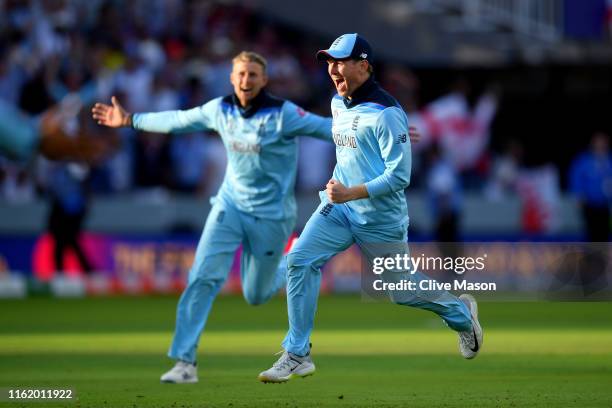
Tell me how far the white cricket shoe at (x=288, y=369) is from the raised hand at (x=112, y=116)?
2.38 metres

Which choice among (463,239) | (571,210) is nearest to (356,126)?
(463,239)

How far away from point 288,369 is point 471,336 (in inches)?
56.5

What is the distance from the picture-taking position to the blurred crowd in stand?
20.6m

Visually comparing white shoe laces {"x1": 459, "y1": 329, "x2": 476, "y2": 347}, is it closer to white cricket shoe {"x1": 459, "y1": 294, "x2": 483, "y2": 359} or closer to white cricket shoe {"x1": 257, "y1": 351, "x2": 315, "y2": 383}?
white cricket shoe {"x1": 459, "y1": 294, "x2": 483, "y2": 359}

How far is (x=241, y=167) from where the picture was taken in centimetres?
1114

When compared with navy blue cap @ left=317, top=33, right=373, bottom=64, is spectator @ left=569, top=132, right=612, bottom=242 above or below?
above

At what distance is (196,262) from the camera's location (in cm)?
1092

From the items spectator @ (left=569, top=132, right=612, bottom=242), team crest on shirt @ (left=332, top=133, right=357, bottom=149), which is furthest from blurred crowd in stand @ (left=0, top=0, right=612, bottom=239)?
team crest on shirt @ (left=332, top=133, right=357, bottom=149)

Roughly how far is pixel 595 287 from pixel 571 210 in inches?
224

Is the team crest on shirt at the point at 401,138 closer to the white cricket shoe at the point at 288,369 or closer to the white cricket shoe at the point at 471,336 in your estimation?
the white cricket shoe at the point at 471,336

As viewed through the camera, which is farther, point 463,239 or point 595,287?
point 463,239

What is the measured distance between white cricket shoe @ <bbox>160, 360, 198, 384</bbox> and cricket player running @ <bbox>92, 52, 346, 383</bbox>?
0.02 metres

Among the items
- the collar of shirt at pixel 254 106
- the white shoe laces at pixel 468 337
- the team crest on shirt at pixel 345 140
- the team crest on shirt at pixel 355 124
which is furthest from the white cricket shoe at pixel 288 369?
the collar of shirt at pixel 254 106

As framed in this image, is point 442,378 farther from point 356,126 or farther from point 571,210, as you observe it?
point 571,210
